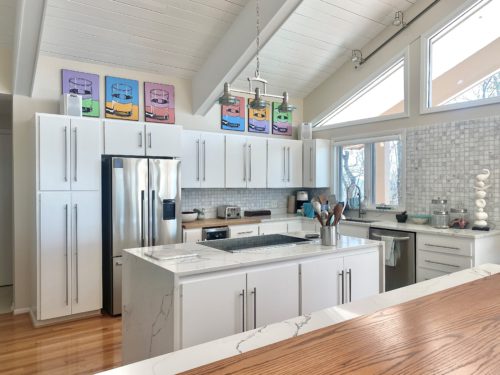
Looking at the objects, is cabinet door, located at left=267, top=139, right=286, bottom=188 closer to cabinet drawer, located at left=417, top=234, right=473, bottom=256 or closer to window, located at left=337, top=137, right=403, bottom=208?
window, located at left=337, top=137, right=403, bottom=208

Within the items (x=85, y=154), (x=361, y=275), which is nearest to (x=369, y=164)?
(x=361, y=275)

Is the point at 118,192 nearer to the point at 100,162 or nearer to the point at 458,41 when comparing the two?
the point at 100,162

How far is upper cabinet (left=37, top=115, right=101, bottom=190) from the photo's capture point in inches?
140

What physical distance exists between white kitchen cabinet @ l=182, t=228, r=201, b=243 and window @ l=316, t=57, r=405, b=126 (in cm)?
264

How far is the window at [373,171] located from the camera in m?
4.82

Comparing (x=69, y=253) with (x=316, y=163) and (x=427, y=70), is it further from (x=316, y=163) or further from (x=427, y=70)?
(x=427, y=70)

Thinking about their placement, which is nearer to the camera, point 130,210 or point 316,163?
point 130,210

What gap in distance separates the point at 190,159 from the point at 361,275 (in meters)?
2.62

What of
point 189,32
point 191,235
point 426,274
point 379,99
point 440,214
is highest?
point 189,32

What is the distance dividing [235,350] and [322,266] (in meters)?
1.68

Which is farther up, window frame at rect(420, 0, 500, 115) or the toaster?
window frame at rect(420, 0, 500, 115)

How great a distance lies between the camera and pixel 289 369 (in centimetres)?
83

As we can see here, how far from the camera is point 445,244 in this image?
11.8 ft

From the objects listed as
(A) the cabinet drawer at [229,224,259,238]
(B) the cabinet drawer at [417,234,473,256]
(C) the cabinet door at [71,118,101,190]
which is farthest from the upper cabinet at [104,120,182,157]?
(B) the cabinet drawer at [417,234,473,256]
